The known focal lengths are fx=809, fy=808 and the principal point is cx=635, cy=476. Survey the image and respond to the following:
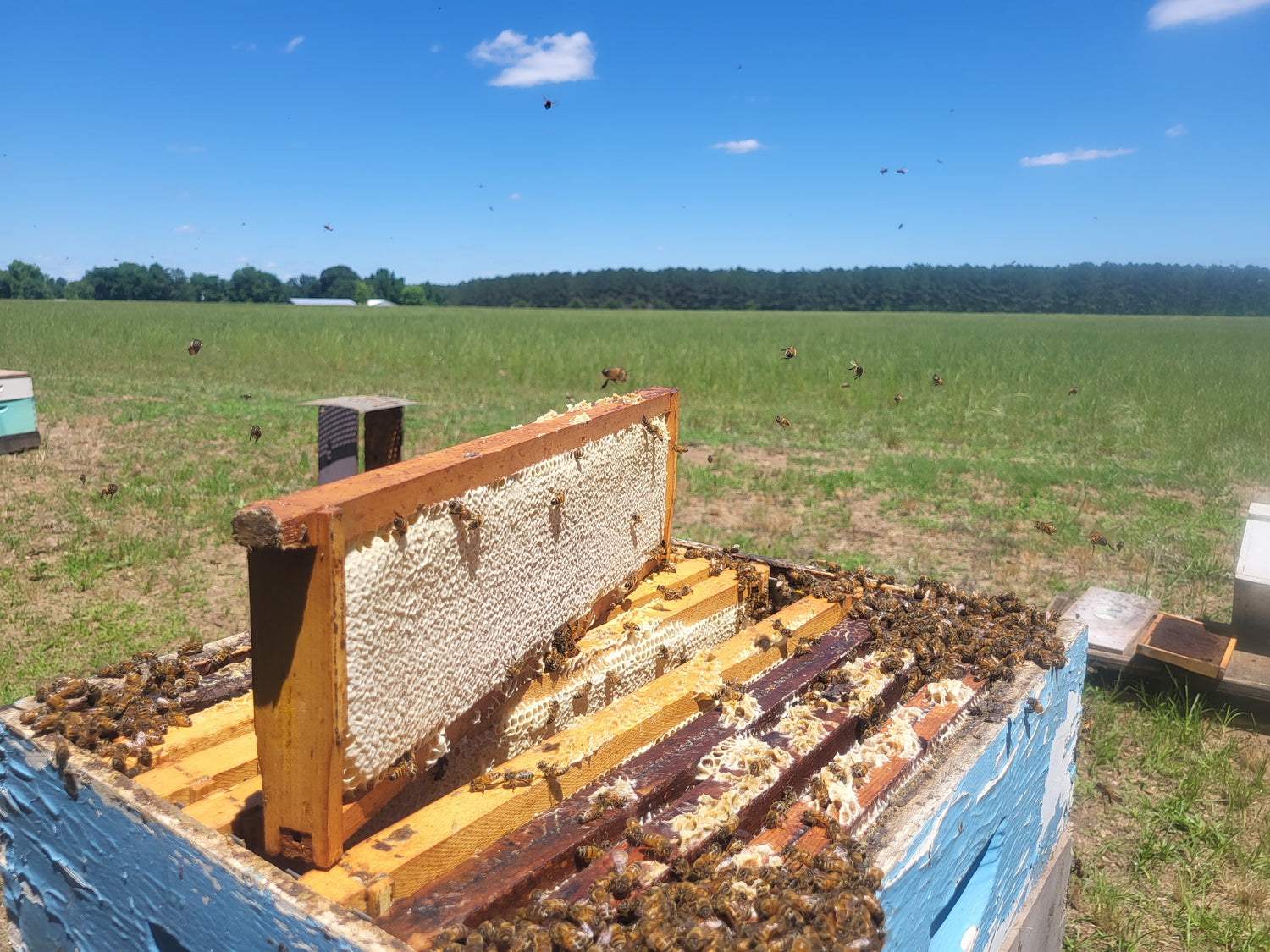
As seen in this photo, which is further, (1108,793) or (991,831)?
(1108,793)

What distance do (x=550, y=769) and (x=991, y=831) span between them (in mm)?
950

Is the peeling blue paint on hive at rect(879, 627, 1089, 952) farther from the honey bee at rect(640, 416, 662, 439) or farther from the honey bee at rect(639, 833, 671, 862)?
the honey bee at rect(640, 416, 662, 439)

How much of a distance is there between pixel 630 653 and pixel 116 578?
477 cm

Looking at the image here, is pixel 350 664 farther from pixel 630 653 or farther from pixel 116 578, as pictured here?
pixel 116 578

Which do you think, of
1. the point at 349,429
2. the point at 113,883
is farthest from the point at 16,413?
the point at 113,883

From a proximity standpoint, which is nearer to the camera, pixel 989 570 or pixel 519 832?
pixel 519 832

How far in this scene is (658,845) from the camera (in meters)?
1.22

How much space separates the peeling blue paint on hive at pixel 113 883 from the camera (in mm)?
1045

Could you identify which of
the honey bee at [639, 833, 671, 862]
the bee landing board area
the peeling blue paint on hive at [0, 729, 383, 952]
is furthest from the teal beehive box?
the honey bee at [639, 833, 671, 862]

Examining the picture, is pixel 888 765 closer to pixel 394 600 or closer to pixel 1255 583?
→ pixel 394 600

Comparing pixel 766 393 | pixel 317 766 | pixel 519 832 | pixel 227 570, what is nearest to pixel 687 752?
pixel 519 832

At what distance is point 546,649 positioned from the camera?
1745 millimetres

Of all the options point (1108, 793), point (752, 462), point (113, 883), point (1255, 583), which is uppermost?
point (113, 883)

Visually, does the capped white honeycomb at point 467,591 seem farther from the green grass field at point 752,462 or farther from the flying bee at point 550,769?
the green grass field at point 752,462
